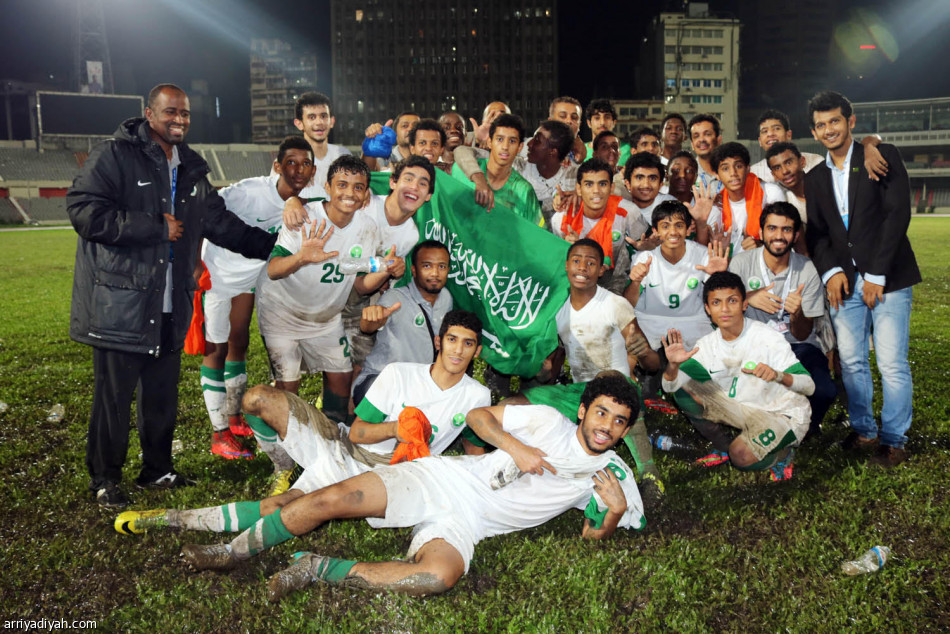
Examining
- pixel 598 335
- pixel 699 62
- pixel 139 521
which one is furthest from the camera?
pixel 699 62

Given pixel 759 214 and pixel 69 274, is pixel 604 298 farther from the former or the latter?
pixel 69 274

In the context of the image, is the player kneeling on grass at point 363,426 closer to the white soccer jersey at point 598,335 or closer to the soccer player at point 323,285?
the soccer player at point 323,285

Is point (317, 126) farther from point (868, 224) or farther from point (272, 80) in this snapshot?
point (272, 80)

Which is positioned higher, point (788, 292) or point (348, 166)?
point (348, 166)

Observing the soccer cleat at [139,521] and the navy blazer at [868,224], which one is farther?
the navy blazer at [868,224]

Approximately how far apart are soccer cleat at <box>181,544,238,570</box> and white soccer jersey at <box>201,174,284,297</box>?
2975 millimetres

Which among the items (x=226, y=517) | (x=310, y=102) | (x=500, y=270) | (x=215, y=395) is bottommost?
(x=226, y=517)

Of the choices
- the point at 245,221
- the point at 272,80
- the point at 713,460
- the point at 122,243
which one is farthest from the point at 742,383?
the point at 272,80

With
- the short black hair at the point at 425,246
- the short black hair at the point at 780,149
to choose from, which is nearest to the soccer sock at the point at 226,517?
the short black hair at the point at 425,246

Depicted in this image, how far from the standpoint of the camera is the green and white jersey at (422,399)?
4.85 meters

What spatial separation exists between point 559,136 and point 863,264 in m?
3.26

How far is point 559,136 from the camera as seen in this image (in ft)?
24.9

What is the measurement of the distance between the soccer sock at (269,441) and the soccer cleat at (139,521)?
79cm

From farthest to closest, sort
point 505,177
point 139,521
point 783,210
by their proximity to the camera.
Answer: point 505,177, point 783,210, point 139,521
